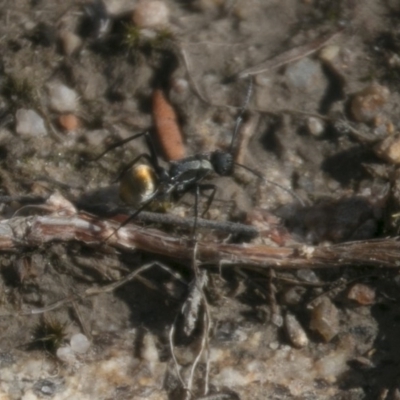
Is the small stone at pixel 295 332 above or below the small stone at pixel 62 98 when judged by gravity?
below

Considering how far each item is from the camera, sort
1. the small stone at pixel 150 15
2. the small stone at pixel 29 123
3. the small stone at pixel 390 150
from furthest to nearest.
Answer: the small stone at pixel 150 15, the small stone at pixel 29 123, the small stone at pixel 390 150

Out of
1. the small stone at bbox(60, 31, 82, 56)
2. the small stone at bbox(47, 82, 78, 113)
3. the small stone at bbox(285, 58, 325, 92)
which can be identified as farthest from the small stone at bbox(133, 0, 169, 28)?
the small stone at bbox(285, 58, 325, 92)

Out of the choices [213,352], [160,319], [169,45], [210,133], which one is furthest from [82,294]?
[169,45]

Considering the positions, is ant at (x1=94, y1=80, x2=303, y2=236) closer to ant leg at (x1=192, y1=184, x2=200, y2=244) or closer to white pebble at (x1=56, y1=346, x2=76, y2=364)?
ant leg at (x1=192, y1=184, x2=200, y2=244)

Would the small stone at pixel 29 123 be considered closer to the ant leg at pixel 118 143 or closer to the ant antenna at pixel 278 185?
the ant leg at pixel 118 143

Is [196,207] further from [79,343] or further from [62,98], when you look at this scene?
[62,98]

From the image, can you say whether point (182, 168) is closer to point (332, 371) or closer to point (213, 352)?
point (213, 352)

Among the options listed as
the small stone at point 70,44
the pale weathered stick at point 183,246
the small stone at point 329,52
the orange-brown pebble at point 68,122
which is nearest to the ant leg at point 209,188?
the pale weathered stick at point 183,246
